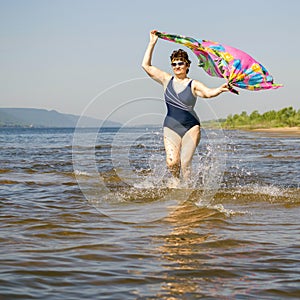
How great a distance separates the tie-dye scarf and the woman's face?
393 millimetres

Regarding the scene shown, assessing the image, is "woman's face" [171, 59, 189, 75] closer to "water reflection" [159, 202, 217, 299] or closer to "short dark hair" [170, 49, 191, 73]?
"short dark hair" [170, 49, 191, 73]

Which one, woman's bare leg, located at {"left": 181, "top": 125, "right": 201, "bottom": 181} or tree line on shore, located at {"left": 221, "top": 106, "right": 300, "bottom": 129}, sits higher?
tree line on shore, located at {"left": 221, "top": 106, "right": 300, "bottom": 129}

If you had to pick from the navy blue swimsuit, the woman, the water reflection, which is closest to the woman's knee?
the woman

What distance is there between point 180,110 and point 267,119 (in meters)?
95.4

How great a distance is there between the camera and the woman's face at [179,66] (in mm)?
8367

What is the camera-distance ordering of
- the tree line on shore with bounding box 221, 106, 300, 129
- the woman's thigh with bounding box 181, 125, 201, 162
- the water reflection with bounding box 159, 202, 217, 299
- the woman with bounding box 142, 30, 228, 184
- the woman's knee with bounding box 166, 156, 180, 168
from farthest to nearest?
the tree line on shore with bounding box 221, 106, 300, 129 → the woman's knee with bounding box 166, 156, 180, 168 → the woman's thigh with bounding box 181, 125, 201, 162 → the woman with bounding box 142, 30, 228, 184 → the water reflection with bounding box 159, 202, 217, 299

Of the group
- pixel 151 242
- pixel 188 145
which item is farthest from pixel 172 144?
pixel 151 242

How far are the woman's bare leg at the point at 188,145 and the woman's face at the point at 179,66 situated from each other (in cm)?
89

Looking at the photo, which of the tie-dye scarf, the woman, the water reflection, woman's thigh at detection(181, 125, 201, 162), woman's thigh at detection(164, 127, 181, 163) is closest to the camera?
the water reflection

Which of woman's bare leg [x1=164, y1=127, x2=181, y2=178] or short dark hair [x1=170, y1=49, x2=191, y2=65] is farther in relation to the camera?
woman's bare leg [x1=164, y1=127, x2=181, y2=178]

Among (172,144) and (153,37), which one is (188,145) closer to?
(172,144)

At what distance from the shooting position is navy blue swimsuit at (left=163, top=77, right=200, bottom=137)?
27.6 ft

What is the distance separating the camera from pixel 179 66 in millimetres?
8375

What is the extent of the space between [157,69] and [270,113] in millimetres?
95597
